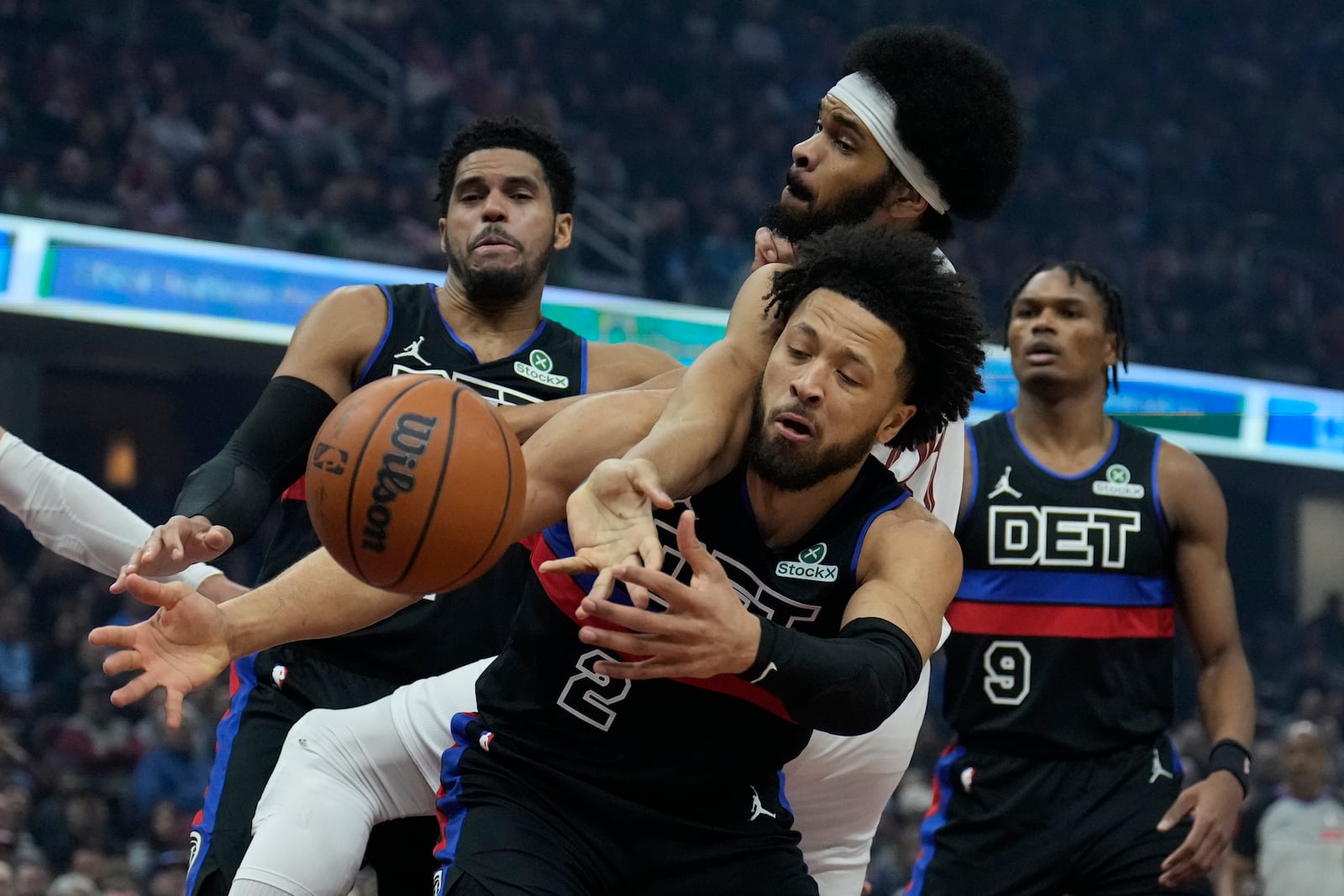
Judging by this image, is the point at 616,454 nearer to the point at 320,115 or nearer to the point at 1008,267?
the point at 320,115

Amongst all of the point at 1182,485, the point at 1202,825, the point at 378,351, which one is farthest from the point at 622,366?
the point at 1202,825

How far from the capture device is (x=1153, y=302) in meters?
19.0

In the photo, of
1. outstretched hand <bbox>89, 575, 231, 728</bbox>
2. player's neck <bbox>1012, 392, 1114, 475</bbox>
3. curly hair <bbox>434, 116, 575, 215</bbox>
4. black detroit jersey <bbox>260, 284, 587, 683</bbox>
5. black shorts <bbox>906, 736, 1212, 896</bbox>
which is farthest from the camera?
player's neck <bbox>1012, 392, 1114, 475</bbox>

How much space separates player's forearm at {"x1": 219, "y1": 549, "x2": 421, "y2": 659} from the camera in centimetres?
327

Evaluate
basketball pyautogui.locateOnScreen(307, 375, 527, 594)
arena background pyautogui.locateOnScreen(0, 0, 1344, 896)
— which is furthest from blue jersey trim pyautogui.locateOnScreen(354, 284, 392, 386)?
arena background pyautogui.locateOnScreen(0, 0, 1344, 896)

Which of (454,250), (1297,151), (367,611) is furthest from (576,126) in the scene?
(367,611)

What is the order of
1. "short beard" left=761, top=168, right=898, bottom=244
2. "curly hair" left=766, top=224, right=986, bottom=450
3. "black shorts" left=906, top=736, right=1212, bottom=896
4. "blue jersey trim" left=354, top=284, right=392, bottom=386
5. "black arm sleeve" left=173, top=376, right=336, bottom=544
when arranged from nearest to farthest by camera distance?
"curly hair" left=766, top=224, right=986, bottom=450 < "black arm sleeve" left=173, top=376, right=336, bottom=544 < "short beard" left=761, top=168, right=898, bottom=244 < "blue jersey trim" left=354, top=284, right=392, bottom=386 < "black shorts" left=906, top=736, right=1212, bottom=896

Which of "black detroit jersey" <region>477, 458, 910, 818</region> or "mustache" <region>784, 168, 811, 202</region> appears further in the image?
"mustache" <region>784, 168, 811, 202</region>

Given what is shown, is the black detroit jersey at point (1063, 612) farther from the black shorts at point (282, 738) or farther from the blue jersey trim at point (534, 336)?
the black shorts at point (282, 738)

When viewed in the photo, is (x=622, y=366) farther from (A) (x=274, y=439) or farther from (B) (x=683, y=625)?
(B) (x=683, y=625)

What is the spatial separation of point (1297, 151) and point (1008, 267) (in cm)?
516

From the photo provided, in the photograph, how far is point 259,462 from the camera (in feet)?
13.5

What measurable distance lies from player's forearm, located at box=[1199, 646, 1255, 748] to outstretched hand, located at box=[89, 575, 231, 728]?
10.5ft

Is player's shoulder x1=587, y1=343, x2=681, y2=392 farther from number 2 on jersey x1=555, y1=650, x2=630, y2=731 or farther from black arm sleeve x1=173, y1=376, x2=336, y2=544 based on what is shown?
number 2 on jersey x1=555, y1=650, x2=630, y2=731
